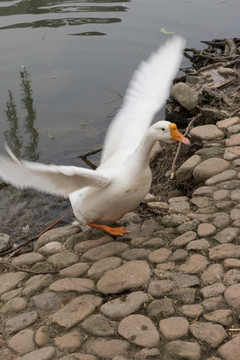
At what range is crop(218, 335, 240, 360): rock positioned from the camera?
98.3 inches

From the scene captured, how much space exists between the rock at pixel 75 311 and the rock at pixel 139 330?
0.28 meters

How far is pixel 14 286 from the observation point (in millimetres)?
3625

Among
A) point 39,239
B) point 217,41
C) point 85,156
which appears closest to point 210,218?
point 39,239

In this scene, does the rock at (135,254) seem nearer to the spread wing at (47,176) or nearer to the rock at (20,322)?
the spread wing at (47,176)

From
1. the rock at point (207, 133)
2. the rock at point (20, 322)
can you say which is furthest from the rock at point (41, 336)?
the rock at point (207, 133)

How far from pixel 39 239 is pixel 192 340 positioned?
204cm

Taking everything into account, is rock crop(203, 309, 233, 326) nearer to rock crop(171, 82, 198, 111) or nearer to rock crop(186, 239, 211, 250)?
rock crop(186, 239, 211, 250)

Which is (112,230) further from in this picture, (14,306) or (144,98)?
(144,98)

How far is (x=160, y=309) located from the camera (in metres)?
2.93

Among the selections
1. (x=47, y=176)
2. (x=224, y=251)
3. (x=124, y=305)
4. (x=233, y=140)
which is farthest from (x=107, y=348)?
(x=233, y=140)

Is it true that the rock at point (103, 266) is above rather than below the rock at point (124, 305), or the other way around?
below

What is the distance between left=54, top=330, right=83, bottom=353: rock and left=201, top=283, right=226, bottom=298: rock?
800mm

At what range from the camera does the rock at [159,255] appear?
11.3ft

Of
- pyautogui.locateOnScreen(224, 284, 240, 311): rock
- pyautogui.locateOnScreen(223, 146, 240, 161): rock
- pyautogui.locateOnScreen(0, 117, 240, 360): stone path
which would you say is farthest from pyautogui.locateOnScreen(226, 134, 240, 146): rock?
pyautogui.locateOnScreen(224, 284, 240, 311): rock
